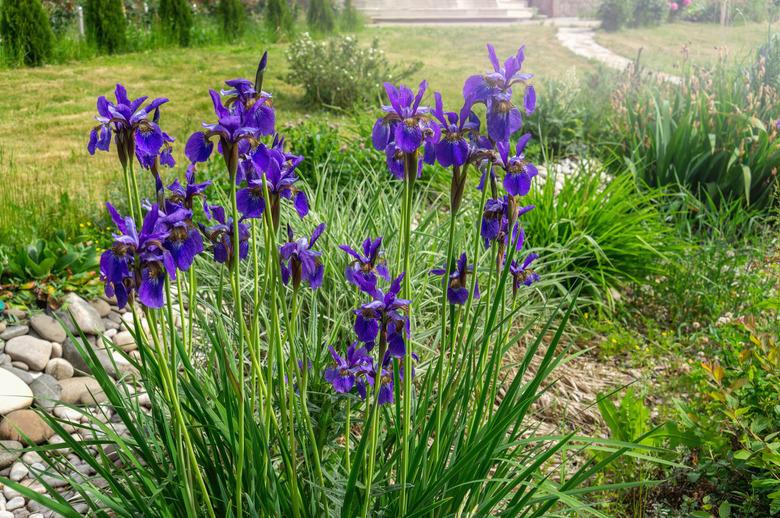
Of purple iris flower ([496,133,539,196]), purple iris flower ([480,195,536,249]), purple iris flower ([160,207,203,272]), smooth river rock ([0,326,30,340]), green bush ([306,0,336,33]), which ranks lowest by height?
smooth river rock ([0,326,30,340])

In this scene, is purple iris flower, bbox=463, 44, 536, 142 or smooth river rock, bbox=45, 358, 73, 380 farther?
smooth river rock, bbox=45, 358, 73, 380

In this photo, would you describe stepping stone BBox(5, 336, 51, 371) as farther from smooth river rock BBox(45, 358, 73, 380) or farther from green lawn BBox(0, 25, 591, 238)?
green lawn BBox(0, 25, 591, 238)

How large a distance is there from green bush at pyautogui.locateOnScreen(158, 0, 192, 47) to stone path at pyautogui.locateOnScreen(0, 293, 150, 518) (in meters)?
6.31

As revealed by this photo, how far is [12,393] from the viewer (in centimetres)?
281

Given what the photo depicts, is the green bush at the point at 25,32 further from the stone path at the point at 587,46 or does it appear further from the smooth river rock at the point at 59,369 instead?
the stone path at the point at 587,46

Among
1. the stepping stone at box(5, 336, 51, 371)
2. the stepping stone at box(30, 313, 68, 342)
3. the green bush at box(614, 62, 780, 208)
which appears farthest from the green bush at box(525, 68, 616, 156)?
the stepping stone at box(5, 336, 51, 371)

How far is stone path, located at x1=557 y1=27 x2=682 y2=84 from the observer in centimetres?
1162

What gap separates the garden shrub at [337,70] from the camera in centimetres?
820

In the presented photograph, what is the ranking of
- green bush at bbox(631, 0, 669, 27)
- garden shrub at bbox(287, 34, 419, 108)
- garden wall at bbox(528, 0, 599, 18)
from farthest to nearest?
1. garden wall at bbox(528, 0, 599, 18)
2. green bush at bbox(631, 0, 669, 27)
3. garden shrub at bbox(287, 34, 419, 108)

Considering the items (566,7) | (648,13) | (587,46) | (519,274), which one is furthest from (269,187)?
(566,7)

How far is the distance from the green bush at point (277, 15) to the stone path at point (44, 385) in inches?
321

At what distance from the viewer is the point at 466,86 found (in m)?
1.34

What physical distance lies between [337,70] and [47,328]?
5542 millimetres

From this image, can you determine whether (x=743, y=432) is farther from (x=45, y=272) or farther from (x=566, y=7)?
(x=566, y=7)
